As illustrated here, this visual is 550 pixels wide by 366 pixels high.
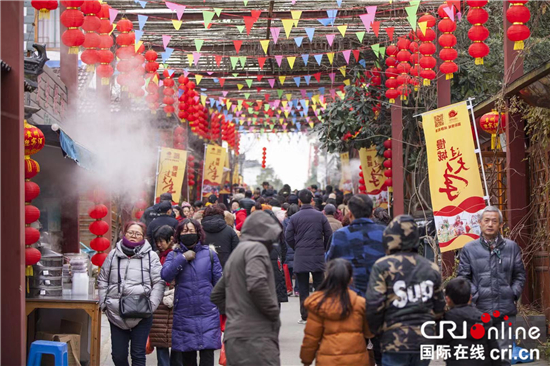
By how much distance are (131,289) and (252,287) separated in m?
2.32

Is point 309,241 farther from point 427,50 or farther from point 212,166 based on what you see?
point 212,166

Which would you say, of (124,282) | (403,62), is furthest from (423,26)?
(124,282)

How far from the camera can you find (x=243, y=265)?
18.9ft

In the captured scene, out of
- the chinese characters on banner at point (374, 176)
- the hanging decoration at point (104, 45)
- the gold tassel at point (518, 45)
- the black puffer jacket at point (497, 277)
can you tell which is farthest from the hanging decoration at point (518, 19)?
the chinese characters on banner at point (374, 176)

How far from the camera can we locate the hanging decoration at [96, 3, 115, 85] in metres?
11.9

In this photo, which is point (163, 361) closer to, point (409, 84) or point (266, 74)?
point (409, 84)

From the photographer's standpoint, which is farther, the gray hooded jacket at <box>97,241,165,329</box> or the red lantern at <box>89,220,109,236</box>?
the red lantern at <box>89,220,109,236</box>

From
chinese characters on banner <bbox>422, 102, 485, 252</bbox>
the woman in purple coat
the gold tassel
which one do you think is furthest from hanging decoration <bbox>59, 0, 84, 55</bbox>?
the gold tassel

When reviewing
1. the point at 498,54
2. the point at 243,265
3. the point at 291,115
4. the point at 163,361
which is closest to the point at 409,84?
the point at 498,54

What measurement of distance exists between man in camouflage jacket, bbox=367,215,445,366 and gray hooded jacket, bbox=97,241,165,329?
2927 mm

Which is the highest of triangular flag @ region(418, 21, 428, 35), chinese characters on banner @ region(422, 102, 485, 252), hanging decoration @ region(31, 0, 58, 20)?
triangular flag @ region(418, 21, 428, 35)

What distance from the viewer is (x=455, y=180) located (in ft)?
32.2

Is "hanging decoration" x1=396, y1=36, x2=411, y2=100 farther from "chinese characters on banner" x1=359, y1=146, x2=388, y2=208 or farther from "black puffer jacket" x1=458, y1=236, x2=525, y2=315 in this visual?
"black puffer jacket" x1=458, y1=236, x2=525, y2=315

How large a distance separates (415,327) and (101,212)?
25.5ft
